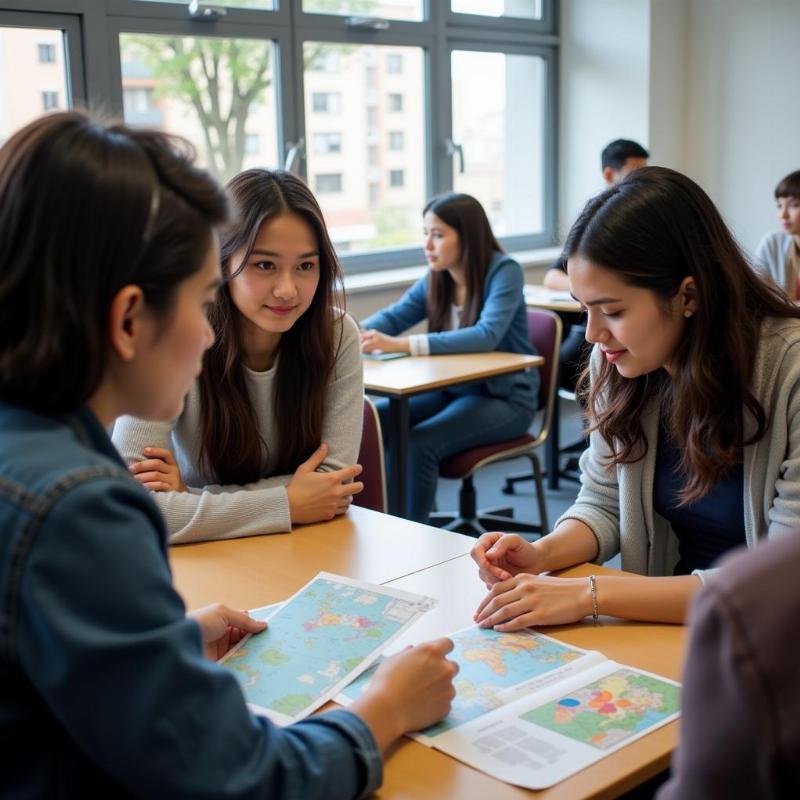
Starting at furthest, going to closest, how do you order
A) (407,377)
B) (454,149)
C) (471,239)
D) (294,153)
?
(454,149), (294,153), (471,239), (407,377)

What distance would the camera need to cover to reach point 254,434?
2051 millimetres

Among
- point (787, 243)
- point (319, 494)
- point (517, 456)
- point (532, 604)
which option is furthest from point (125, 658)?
point (787, 243)

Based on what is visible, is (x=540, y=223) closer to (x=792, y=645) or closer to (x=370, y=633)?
(x=370, y=633)

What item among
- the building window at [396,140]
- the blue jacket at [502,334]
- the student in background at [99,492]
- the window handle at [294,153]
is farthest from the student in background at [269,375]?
the building window at [396,140]

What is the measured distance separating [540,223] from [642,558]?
15.7 feet

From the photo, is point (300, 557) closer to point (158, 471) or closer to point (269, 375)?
point (158, 471)

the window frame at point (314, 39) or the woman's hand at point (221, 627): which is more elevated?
the window frame at point (314, 39)

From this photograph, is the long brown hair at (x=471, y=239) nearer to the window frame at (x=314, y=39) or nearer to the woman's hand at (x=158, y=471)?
the window frame at (x=314, y=39)

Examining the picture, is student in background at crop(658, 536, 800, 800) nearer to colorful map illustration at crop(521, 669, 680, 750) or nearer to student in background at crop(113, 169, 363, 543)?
colorful map illustration at crop(521, 669, 680, 750)

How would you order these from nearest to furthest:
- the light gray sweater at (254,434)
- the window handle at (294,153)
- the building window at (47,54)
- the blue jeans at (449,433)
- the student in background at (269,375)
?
the light gray sweater at (254,434), the student in background at (269,375), the blue jeans at (449,433), the building window at (47,54), the window handle at (294,153)

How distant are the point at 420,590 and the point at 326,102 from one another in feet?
12.9

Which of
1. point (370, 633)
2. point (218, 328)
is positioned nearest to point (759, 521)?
point (370, 633)

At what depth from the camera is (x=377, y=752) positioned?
1.02m

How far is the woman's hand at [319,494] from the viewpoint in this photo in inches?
73.7
